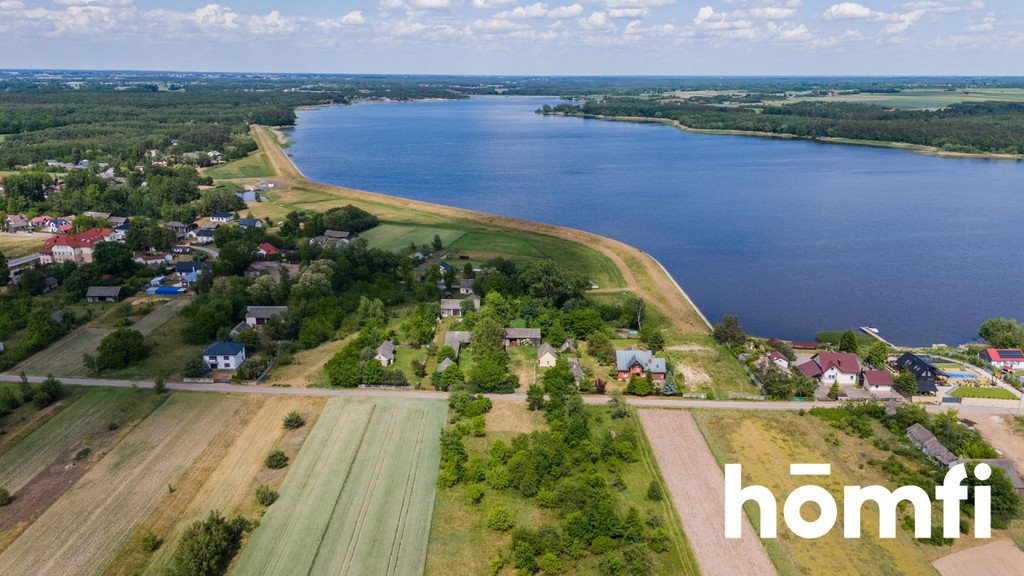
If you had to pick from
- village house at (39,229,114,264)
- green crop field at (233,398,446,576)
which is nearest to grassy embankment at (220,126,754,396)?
green crop field at (233,398,446,576)

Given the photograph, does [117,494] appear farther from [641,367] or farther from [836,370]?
[836,370]

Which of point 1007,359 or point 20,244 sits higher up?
point 20,244

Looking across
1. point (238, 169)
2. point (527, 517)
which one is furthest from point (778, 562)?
point (238, 169)

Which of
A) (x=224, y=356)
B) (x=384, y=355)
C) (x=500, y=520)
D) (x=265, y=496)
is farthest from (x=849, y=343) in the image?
(x=224, y=356)

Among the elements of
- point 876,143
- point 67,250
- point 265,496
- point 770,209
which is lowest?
point 265,496

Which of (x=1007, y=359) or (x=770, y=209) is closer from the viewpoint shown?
(x=1007, y=359)

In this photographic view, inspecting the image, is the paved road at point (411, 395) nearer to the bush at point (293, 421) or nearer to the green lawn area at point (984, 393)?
the green lawn area at point (984, 393)

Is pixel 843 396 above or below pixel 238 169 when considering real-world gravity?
below

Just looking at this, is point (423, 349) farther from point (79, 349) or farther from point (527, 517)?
point (79, 349)

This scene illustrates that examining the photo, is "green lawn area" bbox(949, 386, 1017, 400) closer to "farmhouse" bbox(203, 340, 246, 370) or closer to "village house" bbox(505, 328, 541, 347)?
"village house" bbox(505, 328, 541, 347)
